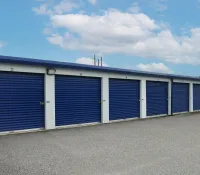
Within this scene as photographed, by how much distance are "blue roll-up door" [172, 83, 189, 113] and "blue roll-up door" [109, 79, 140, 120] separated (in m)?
4.51

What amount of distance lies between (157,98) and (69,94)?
742 cm

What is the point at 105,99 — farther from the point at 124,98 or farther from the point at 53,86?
the point at 53,86

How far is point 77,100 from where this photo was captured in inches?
465

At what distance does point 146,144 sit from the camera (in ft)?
25.4

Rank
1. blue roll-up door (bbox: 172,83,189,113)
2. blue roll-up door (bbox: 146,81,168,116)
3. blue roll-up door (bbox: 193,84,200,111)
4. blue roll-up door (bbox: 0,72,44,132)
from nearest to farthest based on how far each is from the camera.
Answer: blue roll-up door (bbox: 0,72,44,132) < blue roll-up door (bbox: 146,81,168,116) < blue roll-up door (bbox: 172,83,189,113) < blue roll-up door (bbox: 193,84,200,111)

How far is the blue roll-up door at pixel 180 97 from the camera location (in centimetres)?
1825

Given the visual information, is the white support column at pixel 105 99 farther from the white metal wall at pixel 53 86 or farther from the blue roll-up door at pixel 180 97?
the blue roll-up door at pixel 180 97

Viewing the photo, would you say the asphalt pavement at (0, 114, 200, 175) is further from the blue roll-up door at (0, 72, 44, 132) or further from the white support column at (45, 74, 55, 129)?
the white support column at (45, 74, 55, 129)

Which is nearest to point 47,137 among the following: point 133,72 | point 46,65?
point 46,65

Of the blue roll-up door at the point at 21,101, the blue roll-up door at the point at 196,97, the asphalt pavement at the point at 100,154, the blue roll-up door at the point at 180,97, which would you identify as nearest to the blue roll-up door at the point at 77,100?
the blue roll-up door at the point at 21,101

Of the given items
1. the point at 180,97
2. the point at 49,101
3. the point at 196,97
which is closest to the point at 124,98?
the point at 49,101

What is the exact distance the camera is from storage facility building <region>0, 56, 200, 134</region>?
966 cm

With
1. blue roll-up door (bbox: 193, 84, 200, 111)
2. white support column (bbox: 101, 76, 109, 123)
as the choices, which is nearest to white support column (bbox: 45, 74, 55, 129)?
white support column (bbox: 101, 76, 109, 123)

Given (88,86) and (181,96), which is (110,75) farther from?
(181,96)
